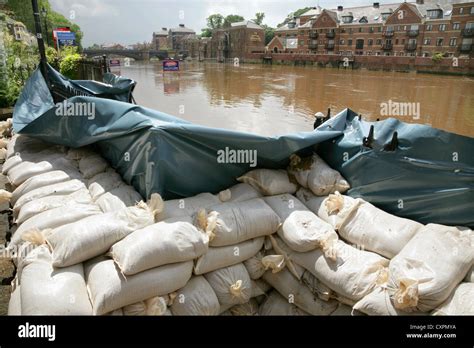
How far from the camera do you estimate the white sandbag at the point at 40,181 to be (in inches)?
116

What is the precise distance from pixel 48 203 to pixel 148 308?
137 centimetres

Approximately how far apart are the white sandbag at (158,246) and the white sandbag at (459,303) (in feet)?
4.74

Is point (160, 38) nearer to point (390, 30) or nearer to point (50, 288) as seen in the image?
point (390, 30)

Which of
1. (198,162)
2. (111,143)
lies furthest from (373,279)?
(111,143)

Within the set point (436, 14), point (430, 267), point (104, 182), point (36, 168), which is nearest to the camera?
point (430, 267)

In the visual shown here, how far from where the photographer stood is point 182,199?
2537mm

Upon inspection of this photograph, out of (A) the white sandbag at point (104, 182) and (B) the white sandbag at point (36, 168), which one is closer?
(A) the white sandbag at point (104, 182)

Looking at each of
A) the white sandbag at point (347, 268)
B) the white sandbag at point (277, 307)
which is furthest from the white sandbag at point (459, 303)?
the white sandbag at point (277, 307)

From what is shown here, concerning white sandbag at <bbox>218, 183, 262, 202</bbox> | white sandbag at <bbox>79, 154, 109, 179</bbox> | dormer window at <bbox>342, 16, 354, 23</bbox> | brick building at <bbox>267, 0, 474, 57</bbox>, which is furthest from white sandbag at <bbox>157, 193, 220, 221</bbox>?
dormer window at <bbox>342, 16, 354, 23</bbox>

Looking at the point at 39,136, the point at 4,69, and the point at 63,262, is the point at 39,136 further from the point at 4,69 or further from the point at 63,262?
the point at 4,69

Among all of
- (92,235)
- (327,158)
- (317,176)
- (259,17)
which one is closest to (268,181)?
(317,176)

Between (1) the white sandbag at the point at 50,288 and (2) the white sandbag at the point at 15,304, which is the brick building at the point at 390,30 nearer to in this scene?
(1) the white sandbag at the point at 50,288

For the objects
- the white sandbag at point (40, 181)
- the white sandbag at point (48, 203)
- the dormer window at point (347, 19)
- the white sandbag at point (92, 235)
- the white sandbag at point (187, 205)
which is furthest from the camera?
the dormer window at point (347, 19)

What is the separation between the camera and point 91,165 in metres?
3.26
